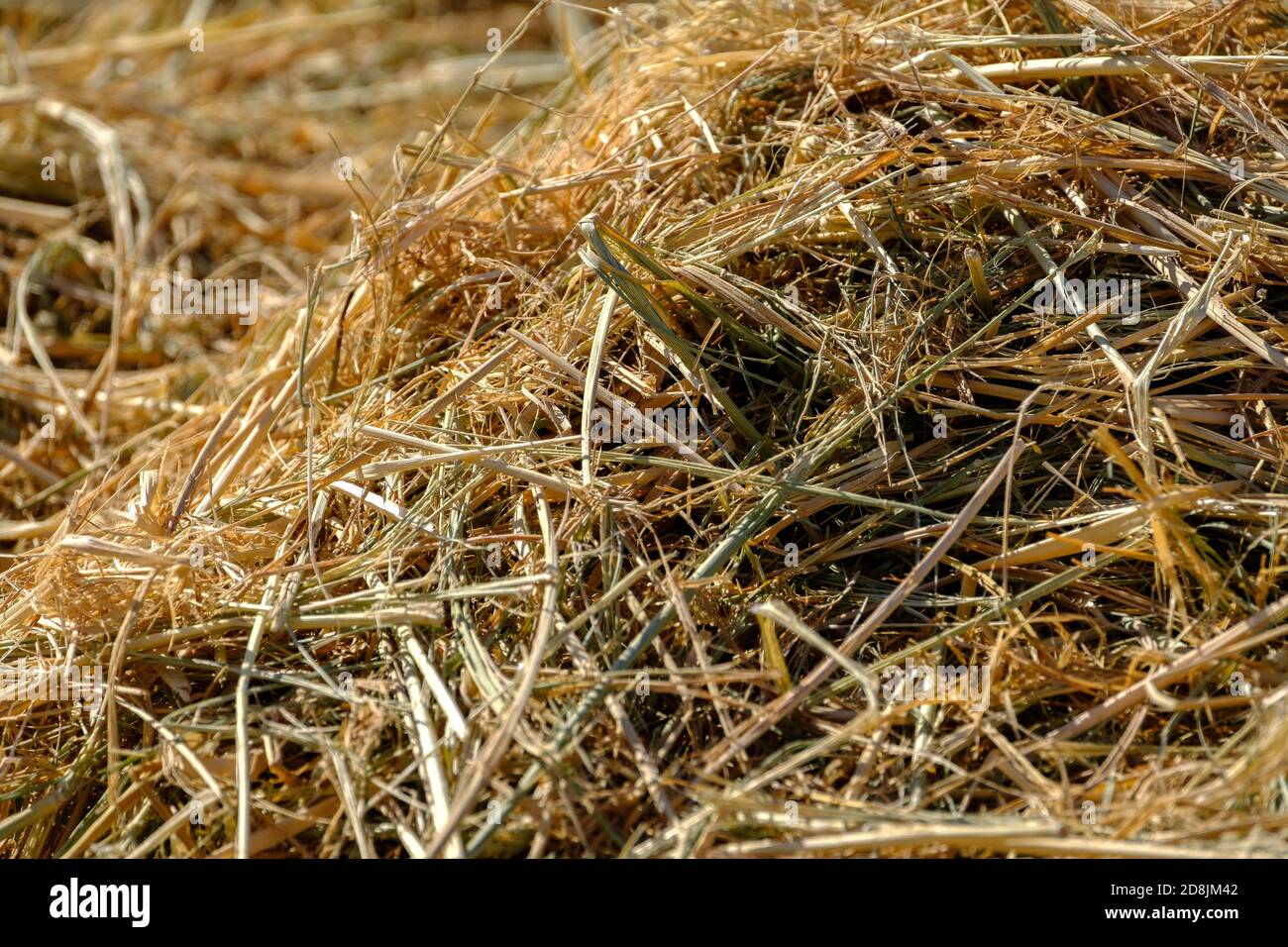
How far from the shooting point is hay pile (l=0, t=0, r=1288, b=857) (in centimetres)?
145

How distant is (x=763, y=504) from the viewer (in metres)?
1.62

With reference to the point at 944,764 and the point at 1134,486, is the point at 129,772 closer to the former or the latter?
the point at 944,764

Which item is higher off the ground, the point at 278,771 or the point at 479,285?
the point at 479,285

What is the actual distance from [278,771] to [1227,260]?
160 cm

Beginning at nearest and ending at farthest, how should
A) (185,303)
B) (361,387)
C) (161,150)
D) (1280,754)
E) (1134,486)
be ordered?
1. (1280,754)
2. (1134,486)
3. (361,387)
4. (185,303)
5. (161,150)

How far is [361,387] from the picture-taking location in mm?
1943

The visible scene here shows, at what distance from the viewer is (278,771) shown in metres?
1.52

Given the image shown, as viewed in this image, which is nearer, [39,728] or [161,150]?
[39,728]

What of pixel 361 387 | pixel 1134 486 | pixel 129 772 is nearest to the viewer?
pixel 129 772

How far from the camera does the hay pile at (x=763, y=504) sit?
1.45 metres
